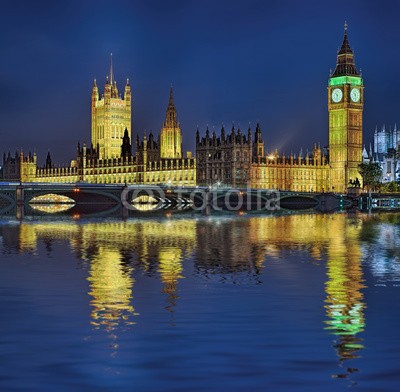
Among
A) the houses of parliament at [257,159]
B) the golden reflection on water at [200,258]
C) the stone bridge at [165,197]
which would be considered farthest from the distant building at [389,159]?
the golden reflection on water at [200,258]

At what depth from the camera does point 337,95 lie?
17750 cm

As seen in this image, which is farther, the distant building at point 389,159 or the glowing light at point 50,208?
the distant building at point 389,159

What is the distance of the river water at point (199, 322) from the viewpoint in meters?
13.1

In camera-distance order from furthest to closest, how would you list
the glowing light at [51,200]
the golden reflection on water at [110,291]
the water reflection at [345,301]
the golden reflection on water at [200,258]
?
the glowing light at [51,200] → the golden reflection on water at [200,258] → the golden reflection on water at [110,291] → the water reflection at [345,301]

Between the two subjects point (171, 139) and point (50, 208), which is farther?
point (171, 139)

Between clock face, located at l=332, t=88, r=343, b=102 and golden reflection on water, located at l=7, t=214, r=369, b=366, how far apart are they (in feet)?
417

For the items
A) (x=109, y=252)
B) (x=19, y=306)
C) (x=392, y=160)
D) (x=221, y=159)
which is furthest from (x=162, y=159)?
(x=19, y=306)

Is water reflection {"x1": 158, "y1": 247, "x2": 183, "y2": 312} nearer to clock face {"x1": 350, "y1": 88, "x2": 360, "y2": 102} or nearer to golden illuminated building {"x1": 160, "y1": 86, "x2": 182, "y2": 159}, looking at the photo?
clock face {"x1": 350, "y1": 88, "x2": 360, "y2": 102}

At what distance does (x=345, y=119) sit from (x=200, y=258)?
484 feet

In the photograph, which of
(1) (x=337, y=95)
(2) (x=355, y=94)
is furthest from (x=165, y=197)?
(2) (x=355, y=94)

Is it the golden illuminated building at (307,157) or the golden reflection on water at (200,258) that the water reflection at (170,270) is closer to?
the golden reflection on water at (200,258)

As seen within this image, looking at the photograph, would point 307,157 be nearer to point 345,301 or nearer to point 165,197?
point 165,197

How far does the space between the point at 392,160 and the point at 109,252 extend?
504 feet

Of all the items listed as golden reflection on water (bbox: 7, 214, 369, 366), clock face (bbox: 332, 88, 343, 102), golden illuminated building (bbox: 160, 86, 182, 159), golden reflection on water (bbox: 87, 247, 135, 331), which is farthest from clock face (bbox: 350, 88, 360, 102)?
golden reflection on water (bbox: 87, 247, 135, 331)
